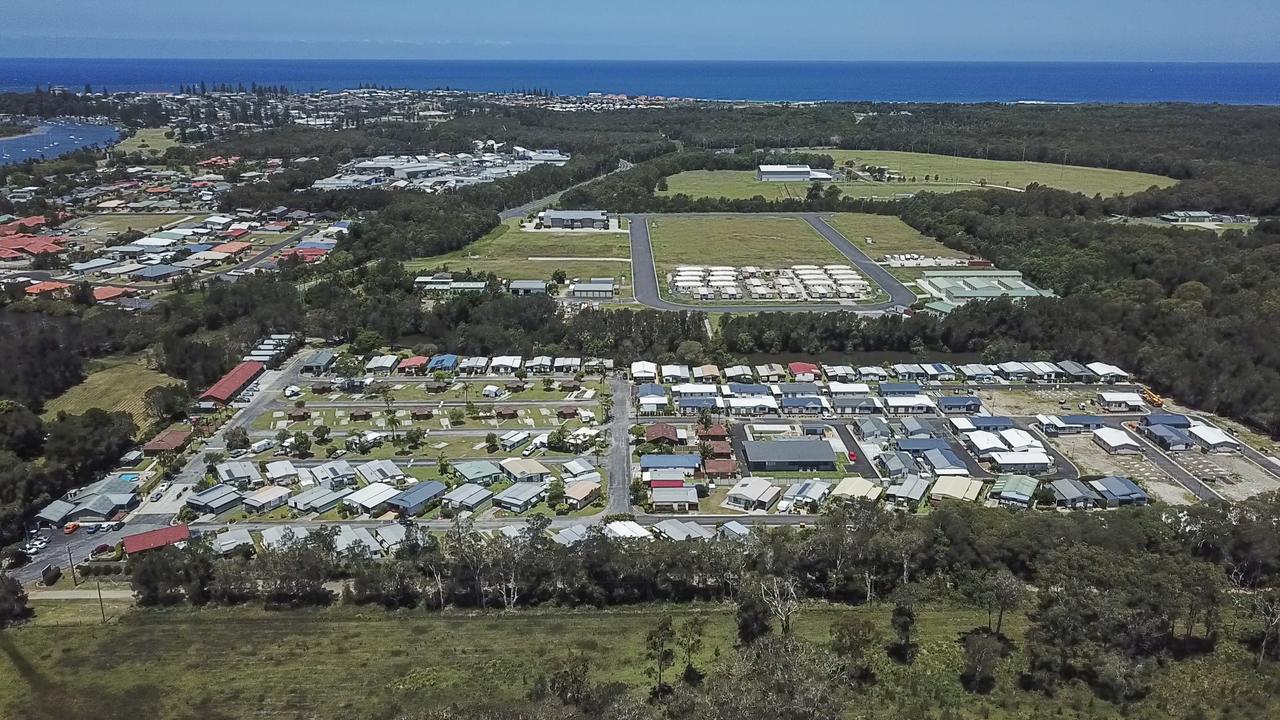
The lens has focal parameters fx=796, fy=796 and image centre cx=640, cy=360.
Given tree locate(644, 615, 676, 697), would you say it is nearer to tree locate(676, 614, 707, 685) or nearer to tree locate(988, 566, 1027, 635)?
tree locate(676, 614, 707, 685)

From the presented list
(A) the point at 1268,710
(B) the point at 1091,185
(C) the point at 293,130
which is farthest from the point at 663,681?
(C) the point at 293,130

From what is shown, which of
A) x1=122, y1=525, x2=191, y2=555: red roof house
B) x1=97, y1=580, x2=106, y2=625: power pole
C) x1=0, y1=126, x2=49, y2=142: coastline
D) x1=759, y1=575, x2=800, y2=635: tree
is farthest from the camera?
x1=0, y1=126, x2=49, y2=142: coastline

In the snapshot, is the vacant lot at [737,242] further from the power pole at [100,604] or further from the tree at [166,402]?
the power pole at [100,604]

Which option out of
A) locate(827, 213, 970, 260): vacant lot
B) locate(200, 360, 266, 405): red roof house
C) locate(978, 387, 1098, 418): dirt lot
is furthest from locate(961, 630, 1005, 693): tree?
locate(827, 213, 970, 260): vacant lot

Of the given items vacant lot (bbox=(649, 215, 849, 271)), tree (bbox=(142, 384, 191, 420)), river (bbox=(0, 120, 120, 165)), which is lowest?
tree (bbox=(142, 384, 191, 420))

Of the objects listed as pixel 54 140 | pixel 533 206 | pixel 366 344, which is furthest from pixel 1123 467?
pixel 54 140

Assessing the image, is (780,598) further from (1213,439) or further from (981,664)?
(1213,439)

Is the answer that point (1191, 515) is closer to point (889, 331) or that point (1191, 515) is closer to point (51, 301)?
point (889, 331)
